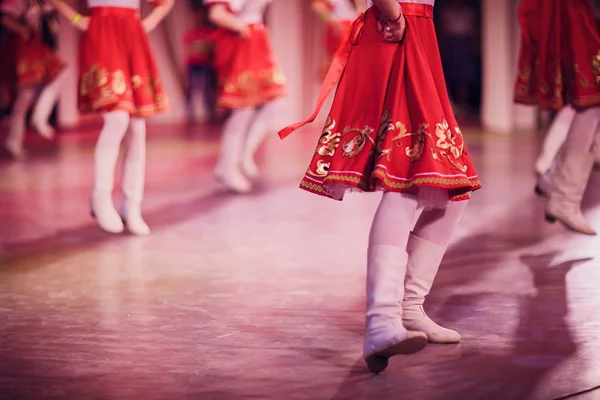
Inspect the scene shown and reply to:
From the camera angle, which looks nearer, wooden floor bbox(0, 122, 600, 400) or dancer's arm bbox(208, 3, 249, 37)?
wooden floor bbox(0, 122, 600, 400)

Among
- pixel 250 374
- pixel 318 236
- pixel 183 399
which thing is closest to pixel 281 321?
pixel 250 374

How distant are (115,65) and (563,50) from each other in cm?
179

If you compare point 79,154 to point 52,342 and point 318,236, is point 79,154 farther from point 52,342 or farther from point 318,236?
point 52,342

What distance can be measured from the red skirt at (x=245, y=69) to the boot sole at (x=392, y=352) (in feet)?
10.9

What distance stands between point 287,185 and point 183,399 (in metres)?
3.71

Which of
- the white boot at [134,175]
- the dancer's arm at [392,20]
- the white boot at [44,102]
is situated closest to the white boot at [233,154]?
the white boot at [134,175]

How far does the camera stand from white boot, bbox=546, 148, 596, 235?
3.70m

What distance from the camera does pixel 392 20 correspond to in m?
2.26

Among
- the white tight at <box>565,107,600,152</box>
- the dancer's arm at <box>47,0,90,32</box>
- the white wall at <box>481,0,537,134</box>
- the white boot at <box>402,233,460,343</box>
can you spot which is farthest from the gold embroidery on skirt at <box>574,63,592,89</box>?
the white wall at <box>481,0,537,134</box>

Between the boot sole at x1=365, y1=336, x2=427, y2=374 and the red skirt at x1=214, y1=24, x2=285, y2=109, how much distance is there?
3322mm

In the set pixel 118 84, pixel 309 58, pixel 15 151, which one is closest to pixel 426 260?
pixel 118 84

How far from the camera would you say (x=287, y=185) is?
19.0ft

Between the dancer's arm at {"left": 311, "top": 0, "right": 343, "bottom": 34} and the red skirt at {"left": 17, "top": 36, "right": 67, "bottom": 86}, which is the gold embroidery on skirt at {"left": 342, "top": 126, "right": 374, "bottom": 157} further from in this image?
the red skirt at {"left": 17, "top": 36, "right": 67, "bottom": 86}

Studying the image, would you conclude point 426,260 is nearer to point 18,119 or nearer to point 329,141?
point 329,141
